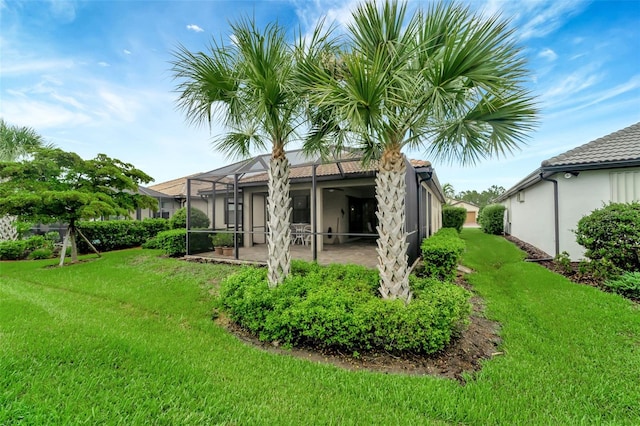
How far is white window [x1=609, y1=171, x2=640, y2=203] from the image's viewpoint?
760 cm

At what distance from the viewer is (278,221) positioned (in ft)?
16.3

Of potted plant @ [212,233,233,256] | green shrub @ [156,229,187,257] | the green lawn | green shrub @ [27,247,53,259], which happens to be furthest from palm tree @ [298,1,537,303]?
green shrub @ [27,247,53,259]

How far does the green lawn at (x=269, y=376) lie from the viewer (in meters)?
2.45

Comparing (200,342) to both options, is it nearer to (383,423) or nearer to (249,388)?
(249,388)

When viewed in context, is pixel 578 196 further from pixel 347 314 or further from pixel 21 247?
pixel 21 247

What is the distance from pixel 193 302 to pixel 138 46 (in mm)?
7893

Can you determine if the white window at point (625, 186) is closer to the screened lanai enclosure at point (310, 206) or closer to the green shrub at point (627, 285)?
the green shrub at point (627, 285)

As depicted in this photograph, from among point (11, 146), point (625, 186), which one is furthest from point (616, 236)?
point (11, 146)

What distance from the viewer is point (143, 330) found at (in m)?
4.34

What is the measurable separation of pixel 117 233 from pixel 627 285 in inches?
726

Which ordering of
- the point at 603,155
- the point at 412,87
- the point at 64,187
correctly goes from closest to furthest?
the point at 412,87 < the point at 603,155 < the point at 64,187

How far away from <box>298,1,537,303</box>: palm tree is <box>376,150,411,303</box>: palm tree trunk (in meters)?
0.02

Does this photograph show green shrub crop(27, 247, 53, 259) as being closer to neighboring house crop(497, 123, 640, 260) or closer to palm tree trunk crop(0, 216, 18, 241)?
palm tree trunk crop(0, 216, 18, 241)

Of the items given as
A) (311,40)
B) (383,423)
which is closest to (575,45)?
(311,40)
